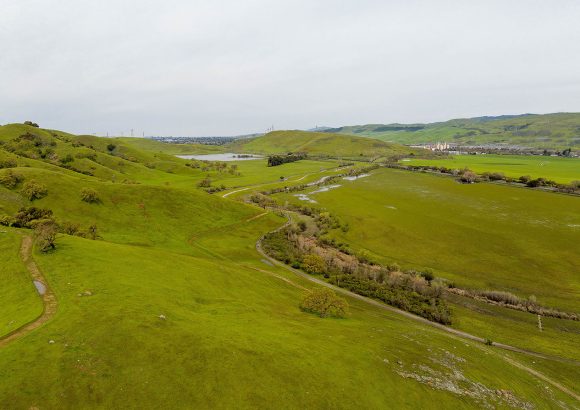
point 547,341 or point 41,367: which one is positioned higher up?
point 41,367

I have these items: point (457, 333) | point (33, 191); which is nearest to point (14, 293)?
point (33, 191)

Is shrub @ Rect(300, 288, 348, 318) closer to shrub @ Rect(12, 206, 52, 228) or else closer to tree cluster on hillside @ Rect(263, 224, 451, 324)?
tree cluster on hillside @ Rect(263, 224, 451, 324)

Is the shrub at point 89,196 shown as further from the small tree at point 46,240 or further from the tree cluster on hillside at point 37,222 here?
the small tree at point 46,240

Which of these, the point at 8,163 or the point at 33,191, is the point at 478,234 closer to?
the point at 33,191

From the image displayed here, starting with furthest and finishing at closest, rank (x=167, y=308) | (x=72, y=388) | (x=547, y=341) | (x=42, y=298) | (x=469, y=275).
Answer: (x=469, y=275) < (x=547, y=341) < (x=167, y=308) < (x=42, y=298) < (x=72, y=388)

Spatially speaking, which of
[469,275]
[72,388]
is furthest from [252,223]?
[72,388]

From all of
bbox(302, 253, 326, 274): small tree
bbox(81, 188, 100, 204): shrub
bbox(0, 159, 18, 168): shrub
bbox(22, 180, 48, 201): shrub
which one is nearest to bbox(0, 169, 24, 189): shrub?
bbox(22, 180, 48, 201): shrub

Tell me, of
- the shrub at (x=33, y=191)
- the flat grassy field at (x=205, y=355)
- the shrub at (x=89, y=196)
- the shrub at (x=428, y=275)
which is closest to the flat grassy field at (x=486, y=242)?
the shrub at (x=428, y=275)

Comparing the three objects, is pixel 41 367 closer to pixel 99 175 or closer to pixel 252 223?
pixel 252 223
